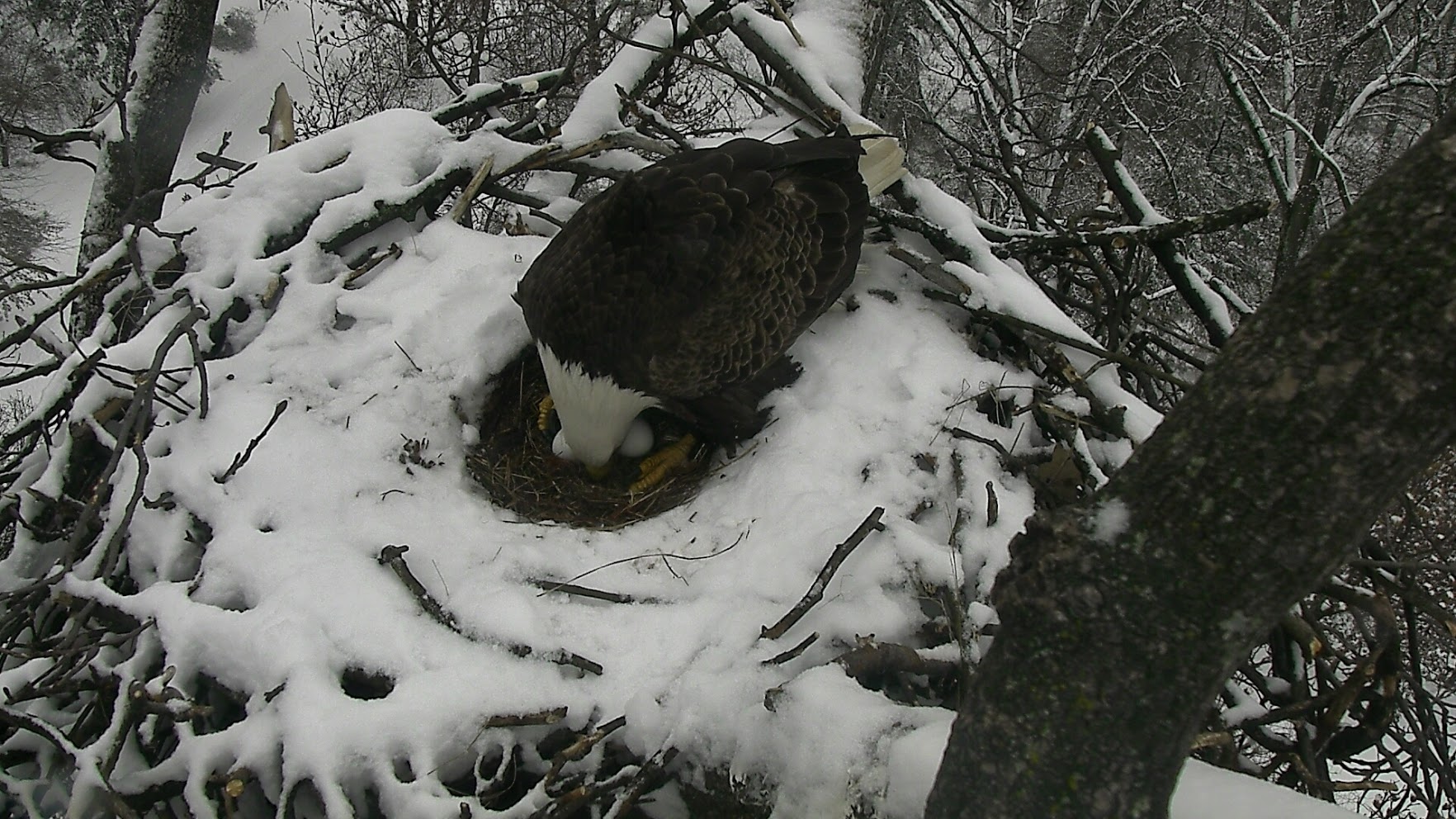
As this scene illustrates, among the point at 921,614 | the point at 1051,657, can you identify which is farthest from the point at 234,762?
the point at 1051,657

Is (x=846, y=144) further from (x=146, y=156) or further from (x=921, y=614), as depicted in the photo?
(x=146, y=156)

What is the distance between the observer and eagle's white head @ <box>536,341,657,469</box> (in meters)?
2.77

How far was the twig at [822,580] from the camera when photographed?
186cm

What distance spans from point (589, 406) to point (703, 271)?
0.57m

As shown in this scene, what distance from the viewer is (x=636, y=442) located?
3.26 m

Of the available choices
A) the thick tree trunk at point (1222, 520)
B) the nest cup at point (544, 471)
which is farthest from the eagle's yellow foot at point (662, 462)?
the thick tree trunk at point (1222, 520)

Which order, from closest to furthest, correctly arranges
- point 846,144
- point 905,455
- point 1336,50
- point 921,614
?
point 921,614 < point 905,455 < point 846,144 < point 1336,50

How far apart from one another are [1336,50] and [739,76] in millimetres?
5240

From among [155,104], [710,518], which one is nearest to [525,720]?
[710,518]

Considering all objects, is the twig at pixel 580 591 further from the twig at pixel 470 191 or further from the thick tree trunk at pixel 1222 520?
the twig at pixel 470 191

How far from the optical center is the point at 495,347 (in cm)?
298

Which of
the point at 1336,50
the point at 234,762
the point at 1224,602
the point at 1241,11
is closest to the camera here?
the point at 1224,602

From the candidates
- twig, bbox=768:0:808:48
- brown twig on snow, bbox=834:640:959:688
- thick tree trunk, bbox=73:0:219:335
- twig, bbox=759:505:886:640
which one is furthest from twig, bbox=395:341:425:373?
thick tree trunk, bbox=73:0:219:335

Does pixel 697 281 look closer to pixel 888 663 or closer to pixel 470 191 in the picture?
pixel 470 191
